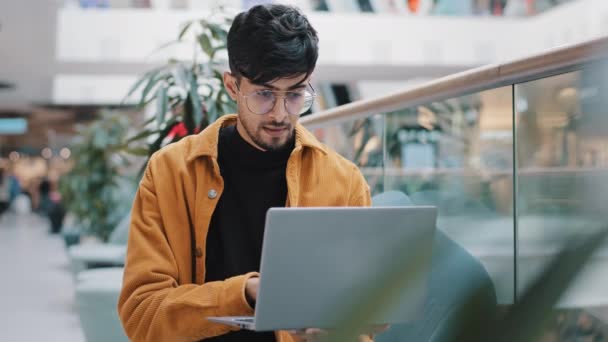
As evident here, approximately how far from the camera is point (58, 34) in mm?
11211

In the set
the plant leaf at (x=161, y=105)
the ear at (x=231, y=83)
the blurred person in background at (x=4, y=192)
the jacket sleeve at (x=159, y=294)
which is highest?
the ear at (x=231, y=83)

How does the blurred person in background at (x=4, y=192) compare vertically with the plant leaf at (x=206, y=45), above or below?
below

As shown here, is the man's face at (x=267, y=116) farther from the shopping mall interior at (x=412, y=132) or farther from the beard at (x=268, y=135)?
the shopping mall interior at (x=412, y=132)

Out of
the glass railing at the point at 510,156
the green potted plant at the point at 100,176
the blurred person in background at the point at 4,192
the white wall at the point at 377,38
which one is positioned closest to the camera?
the glass railing at the point at 510,156

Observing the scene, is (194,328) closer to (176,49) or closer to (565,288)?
(565,288)

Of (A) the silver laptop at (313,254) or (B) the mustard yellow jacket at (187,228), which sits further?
(B) the mustard yellow jacket at (187,228)

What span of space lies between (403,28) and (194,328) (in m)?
11.7

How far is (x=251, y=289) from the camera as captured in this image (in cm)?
127

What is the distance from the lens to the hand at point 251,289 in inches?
49.8

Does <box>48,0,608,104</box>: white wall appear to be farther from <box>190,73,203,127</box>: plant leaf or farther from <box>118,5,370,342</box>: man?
<box>118,5,370,342</box>: man

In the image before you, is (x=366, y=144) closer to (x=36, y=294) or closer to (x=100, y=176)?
(x=36, y=294)

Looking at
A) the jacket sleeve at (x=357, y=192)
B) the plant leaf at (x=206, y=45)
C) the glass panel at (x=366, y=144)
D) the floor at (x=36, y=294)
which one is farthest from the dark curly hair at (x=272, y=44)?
the floor at (x=36, y=294)

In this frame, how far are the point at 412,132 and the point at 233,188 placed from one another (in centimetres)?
177

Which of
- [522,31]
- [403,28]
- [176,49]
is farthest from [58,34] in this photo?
[522,31]
